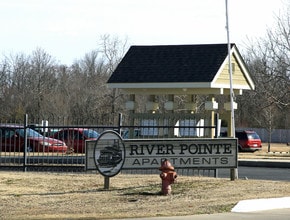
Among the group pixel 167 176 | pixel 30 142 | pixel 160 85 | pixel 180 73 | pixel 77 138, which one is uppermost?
pixel 180 73

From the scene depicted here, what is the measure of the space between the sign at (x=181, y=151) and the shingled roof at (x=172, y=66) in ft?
46.3

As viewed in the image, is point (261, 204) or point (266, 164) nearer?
point (261, 204)

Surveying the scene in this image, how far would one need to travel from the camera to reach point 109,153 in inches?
695

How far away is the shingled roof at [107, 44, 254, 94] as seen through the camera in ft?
107

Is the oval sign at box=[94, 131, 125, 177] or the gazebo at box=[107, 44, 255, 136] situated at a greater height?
the gazebo at box=[107, 44, 255, 136]

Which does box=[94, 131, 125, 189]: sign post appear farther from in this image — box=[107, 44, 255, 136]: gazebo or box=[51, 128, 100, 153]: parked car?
box=[107, 44, 255, 136]: gazebo

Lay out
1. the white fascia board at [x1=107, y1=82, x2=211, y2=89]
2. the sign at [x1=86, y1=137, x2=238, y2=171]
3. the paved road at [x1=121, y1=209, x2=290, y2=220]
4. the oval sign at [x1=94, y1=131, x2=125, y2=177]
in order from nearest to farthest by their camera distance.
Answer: the paved road at [x1=121, y1=209, x2=290, y2=220]
the oval sign at [x1=94, y1=131, x2=125, y2=177]
the sign at [x1=86, y1=137, x2=238, y2=171]
the white fascia board at [x1=107, y1=82, x2=211, y2=89]

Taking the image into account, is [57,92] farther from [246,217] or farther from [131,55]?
[246,217]

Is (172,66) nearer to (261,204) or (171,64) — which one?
(171,64)

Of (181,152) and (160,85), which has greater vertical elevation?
(160,85)

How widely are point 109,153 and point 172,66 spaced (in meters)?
16.9

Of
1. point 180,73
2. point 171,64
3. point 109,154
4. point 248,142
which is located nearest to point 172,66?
point 171,64

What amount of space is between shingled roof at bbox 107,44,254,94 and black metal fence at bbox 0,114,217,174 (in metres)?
2.08

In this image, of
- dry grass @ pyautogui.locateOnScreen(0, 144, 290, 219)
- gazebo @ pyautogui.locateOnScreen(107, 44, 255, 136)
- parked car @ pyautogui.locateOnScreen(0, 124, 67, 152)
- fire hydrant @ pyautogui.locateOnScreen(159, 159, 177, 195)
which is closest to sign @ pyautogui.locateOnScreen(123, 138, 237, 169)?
dry grass @ pyautogui.locateOnScreen(0, 144, 290, 219)
